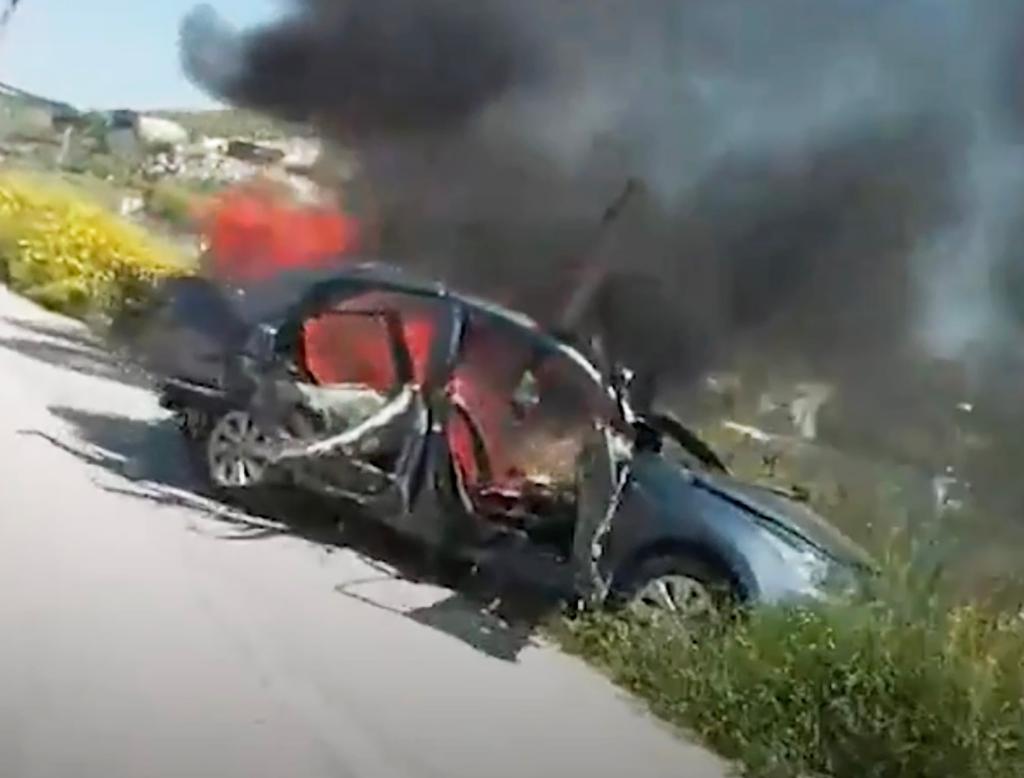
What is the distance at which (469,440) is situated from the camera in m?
1.30

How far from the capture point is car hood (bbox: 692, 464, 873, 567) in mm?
1257

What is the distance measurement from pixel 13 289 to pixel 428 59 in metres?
0.49

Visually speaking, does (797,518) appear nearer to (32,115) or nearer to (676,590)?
(676,590)

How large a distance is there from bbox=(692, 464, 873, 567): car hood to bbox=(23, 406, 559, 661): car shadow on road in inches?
8.9

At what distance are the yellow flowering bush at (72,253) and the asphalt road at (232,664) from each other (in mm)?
42

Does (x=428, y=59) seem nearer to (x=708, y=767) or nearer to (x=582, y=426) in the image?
(x=582, y=426)

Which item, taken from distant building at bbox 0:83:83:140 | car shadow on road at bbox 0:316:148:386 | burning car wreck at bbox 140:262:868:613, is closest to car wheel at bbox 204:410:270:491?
burning car wreck at bbox 140:262:868:613

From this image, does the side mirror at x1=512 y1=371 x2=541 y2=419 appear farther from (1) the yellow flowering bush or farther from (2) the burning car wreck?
(1) the yellow flowering bush

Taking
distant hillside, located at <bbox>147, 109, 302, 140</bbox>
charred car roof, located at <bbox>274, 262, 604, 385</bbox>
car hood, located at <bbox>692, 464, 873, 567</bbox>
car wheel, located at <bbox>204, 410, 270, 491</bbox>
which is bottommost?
car wheel, located at <bbox>204, 410, 270, 491</bbox>

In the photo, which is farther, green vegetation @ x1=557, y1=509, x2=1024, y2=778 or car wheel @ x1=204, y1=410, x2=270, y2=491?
car wheel @ x1=204, y1=410, x2=270, y2=491

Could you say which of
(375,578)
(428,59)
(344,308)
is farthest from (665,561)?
(428,59)

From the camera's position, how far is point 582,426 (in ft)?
4.19

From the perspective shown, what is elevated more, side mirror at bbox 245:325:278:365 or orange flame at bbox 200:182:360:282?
orange flame at bbox 200:182:360:282

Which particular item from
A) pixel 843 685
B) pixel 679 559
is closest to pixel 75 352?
pixel 679 559
